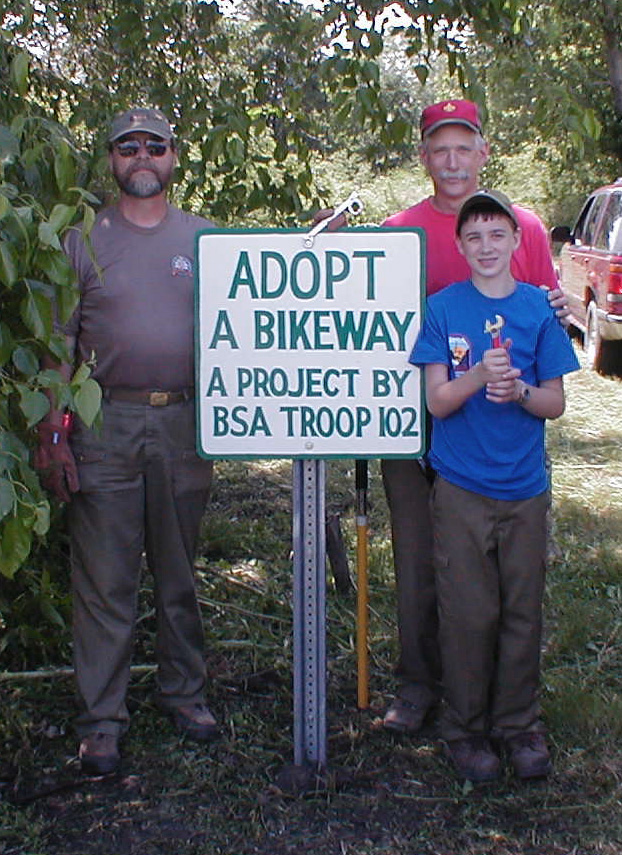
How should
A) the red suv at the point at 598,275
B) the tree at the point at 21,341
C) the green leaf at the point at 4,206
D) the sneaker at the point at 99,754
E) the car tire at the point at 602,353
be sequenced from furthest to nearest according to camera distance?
the car tire at the point at 602,353 → the red suv at the point at 598,275 → the sneaker at the point at 99,754 → the tree at the point at 21,341 → the green leaf at the point at 4,206

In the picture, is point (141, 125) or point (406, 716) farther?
point (406, 716)

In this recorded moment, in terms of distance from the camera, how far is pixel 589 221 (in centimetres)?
1179

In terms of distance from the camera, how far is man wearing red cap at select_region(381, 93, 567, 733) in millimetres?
3590

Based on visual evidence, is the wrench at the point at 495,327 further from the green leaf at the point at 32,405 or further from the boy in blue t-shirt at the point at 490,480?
the green leaf at the point at 32,405

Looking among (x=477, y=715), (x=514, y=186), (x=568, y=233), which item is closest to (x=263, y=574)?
(x=477, y=715)

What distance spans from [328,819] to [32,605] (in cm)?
143

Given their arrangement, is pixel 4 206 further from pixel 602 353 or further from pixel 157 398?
pixel 602 353

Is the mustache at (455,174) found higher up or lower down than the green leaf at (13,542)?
higher up

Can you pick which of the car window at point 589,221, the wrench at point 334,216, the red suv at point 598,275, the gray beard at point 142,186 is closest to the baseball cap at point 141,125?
the gray beard at point 142,186

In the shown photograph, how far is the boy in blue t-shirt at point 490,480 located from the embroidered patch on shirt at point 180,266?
2.43ft

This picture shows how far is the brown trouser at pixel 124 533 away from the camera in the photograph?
11.7 ft

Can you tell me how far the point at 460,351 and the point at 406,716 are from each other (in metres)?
1.28

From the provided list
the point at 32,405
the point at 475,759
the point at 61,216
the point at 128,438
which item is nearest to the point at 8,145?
the point at 61,216

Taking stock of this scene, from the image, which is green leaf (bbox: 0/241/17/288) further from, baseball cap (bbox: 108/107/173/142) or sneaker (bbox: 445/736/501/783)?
sneaker (bbox: 445/736/501/783)
